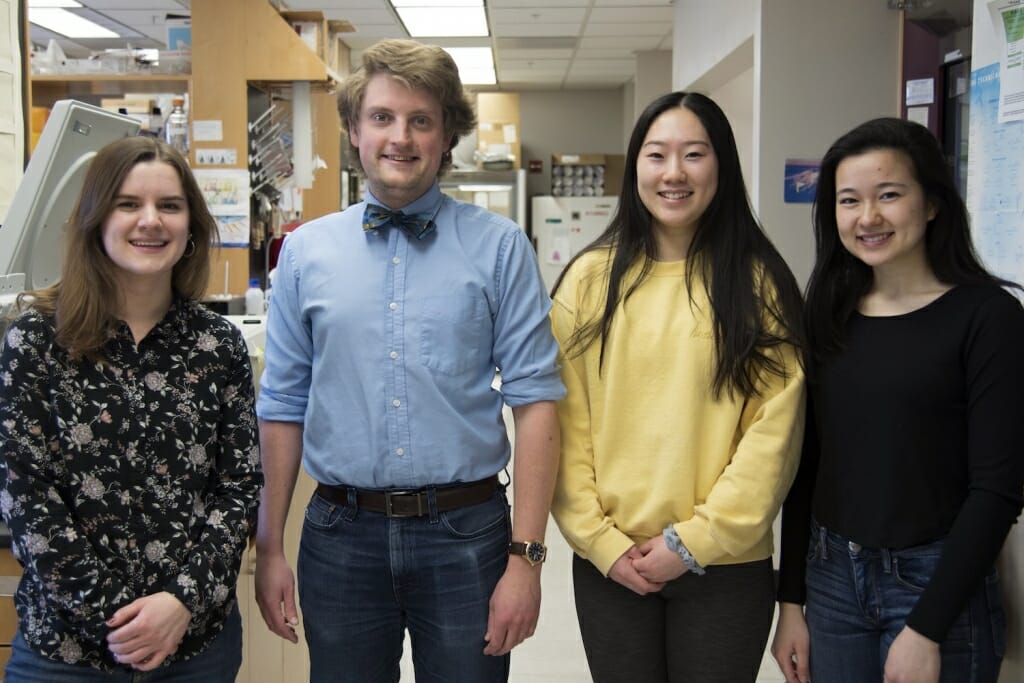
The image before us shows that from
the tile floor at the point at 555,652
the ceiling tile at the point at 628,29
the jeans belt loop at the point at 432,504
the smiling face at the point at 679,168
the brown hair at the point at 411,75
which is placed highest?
the ceiling tile at the point at 628,29

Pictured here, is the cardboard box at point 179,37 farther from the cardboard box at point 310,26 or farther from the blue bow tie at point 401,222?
the blue bow tie at point 401,222

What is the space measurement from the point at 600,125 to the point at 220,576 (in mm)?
11029

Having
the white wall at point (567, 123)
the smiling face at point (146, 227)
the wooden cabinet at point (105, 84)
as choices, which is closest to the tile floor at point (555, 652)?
the smiling face at point (146, 227)

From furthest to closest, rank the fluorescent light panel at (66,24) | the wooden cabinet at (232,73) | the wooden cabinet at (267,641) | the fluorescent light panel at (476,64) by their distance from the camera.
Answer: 1. the fluorescent light panel at (476,64)
2. the fluorescent light panel at (66,24)
3. the wooden cabinet at (232,73)
4. the wooden cabinet at (267,641)

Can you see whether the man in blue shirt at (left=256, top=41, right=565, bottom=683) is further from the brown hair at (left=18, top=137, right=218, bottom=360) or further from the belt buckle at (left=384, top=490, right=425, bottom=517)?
the brown hair at (left=18, top=137, right=218, bottom=360)

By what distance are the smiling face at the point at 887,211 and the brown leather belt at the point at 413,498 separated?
29.7 inches

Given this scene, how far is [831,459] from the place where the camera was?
1.53 meters

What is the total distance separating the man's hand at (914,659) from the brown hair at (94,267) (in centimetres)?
124

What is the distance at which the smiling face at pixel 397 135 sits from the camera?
5.01 ft

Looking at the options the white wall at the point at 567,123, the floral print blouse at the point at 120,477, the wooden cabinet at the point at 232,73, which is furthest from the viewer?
the white wall at the point at 567,123

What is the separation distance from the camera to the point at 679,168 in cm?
157

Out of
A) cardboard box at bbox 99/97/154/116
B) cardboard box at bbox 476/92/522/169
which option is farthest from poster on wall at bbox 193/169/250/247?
cardboard box at bbox 476/92/522/169

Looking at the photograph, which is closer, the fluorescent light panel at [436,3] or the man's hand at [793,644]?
the man's hand at [793,644]

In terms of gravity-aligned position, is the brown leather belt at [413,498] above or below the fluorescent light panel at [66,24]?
below
